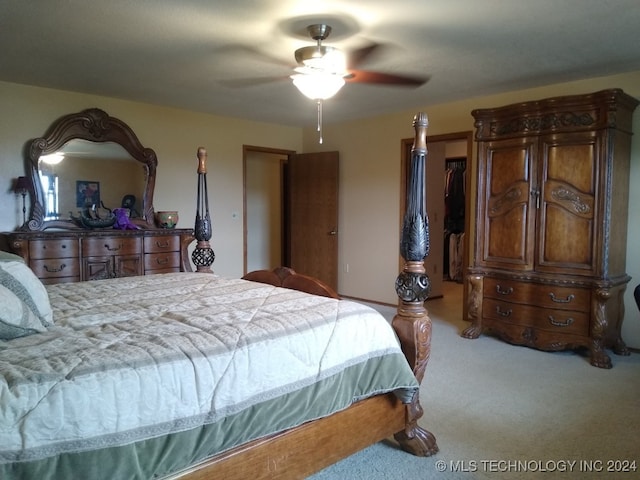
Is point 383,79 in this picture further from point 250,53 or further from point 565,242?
point 565,242

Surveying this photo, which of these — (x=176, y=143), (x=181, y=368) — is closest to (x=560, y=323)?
(x=181, y=368)

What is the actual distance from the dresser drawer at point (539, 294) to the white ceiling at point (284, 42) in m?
1.80

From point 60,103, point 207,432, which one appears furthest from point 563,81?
point 60,103

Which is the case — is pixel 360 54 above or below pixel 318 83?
above

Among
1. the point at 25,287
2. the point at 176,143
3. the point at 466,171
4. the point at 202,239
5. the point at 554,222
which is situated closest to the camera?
the point at 25,287

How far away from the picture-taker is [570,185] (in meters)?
3.68

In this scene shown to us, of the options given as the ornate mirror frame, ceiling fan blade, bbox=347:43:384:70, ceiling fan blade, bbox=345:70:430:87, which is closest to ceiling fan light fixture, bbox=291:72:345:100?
ceiling fan blade, bbox=347:43:384:70

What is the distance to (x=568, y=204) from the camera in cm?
370

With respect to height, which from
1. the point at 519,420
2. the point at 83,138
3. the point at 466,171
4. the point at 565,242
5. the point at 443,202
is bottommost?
the point at 519,420

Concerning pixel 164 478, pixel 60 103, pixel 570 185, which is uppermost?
pixel 60 103

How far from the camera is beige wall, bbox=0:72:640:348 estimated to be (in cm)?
419

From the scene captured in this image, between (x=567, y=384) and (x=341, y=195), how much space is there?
3681mm

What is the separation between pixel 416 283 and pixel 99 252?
10.8ft

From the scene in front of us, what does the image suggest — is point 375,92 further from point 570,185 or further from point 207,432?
point 207,432
